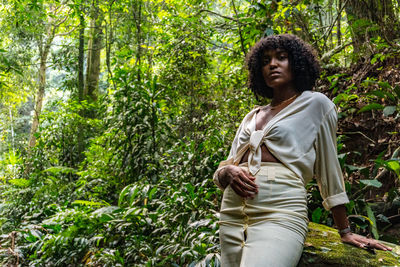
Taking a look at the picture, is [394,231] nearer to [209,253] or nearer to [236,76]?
[209,253]

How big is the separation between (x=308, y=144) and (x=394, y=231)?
1.97 m

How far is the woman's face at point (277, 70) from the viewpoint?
1.94 metres

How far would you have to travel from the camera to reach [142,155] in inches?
180

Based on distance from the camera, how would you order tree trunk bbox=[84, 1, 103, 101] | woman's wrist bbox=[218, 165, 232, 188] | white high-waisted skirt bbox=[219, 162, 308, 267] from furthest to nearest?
tree trunk bbox=[84, 1, 103, 101] → woman's wrist bbox=[218, 165, 232, 188] → white high-waisted skirt bbox=[219, 162, 308, 267]

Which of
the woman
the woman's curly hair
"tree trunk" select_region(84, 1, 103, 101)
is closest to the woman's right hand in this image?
the woman

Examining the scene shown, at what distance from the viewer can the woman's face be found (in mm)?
1944

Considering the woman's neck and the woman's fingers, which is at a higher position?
the woman's neck

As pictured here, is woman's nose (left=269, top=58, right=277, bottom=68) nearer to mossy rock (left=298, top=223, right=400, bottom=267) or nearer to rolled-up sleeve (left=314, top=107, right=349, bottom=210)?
rolled-up sleeve (left=314, top=107, right=349, bottom=210)

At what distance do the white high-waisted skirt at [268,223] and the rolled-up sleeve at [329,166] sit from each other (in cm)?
15

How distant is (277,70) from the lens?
77.1 inches

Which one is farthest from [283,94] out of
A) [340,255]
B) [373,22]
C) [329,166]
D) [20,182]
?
[20,182]

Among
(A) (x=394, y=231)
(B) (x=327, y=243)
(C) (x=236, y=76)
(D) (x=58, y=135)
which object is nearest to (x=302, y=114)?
(B) (x=327, y=243)

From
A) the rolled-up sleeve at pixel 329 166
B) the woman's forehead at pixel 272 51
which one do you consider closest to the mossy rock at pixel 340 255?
the rolled-up sleeve at pixel 329 166

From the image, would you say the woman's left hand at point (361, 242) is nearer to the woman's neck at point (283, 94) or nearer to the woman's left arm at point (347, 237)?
the woman's left arm at point (347, 237)
